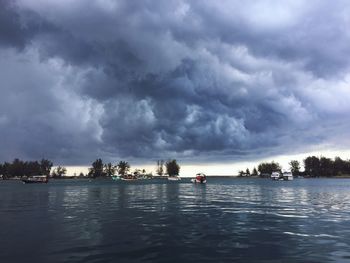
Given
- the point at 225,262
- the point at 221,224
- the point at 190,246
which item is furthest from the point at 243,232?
the point at 225,262

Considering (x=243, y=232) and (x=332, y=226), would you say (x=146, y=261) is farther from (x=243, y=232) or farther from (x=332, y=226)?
(x=332, y=226)

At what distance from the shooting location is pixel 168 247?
100ft

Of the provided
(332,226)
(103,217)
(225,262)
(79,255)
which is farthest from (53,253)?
(332,226)

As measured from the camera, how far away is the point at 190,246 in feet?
101

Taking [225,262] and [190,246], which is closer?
[225,262]

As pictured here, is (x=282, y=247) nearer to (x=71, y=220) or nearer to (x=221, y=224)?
(x=221, y=224)

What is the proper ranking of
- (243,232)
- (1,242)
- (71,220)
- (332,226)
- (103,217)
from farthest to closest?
(103,217), (71,220), (332,226), (243,232), (1,242)

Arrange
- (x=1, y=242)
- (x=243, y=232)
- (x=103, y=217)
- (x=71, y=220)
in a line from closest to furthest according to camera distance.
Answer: (x=1, y=242) < (x=243, y=232) < (x=71, y=220) < (x=103, y=217)

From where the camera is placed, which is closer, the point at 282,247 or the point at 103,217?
the point at 282,247

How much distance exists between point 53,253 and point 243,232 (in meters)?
18.5

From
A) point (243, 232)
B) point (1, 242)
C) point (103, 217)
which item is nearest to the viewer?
point (1, 242)

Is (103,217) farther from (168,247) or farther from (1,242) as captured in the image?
(168,247)

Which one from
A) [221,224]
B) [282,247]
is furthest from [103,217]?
[282,247]

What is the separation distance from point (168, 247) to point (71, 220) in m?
21.8
